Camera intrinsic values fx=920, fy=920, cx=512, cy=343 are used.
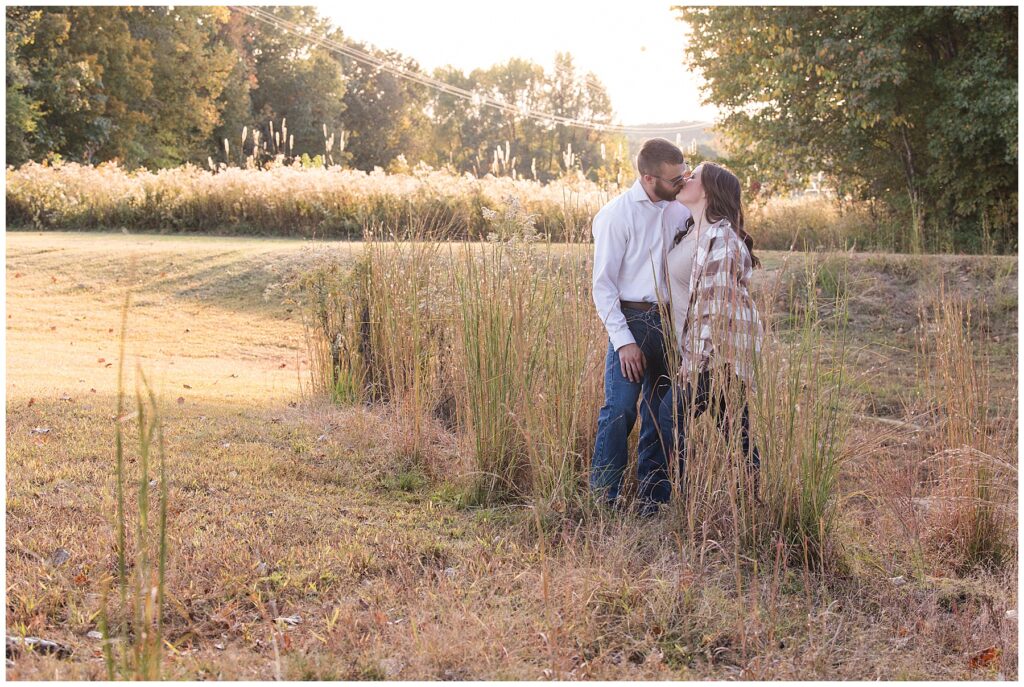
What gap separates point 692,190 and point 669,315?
50 cm

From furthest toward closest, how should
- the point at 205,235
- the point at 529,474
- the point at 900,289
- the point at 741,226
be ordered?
the point at 205,235
the point at 900,289
the point at 529,474
the point at 741,226

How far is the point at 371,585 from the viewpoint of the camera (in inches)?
128

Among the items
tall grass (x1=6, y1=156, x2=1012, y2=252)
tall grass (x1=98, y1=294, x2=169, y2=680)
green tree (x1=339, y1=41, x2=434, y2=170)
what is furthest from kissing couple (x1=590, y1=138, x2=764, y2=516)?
green tree (x1=339, y1=41, x2=434, y2=170)

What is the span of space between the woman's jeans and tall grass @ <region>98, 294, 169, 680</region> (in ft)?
6.09

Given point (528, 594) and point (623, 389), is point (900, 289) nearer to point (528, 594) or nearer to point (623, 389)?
point (623, 389)

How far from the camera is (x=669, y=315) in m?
3.71

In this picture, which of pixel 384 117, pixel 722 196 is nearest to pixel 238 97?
pixel 384 117

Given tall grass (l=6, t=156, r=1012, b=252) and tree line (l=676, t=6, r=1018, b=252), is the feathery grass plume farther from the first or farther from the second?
tall grass (l=6, t=156, r=1012, b=252)

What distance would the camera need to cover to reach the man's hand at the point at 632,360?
376 centimetres

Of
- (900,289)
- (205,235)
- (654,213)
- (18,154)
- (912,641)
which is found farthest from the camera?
(18,154)

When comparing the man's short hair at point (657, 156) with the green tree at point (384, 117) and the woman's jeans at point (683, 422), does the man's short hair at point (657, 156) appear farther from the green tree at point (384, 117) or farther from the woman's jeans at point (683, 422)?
the green tree at point (384, 117)

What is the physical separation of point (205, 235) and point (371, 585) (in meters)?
13.0

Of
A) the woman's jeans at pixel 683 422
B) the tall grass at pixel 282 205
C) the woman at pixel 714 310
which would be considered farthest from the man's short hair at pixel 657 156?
the tall grass at pixel 282 205

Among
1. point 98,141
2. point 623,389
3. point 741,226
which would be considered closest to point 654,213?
point 741,226
